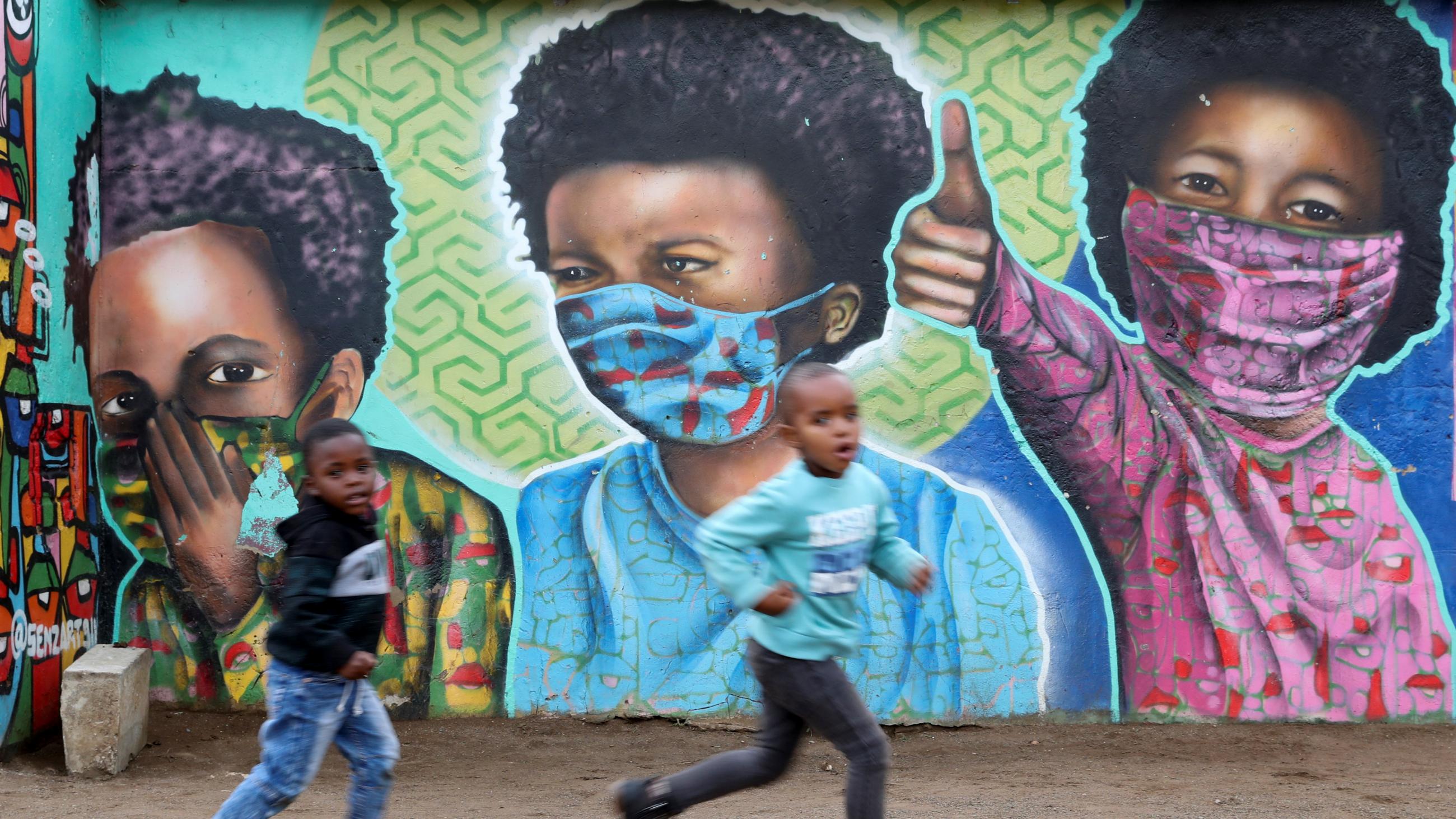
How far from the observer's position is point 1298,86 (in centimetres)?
543

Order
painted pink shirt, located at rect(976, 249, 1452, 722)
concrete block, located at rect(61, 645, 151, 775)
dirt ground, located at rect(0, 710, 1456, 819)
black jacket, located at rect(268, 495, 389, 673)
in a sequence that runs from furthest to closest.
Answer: painted pink shirt, located at rect(976, 249, 1452, 722)
concrete block, located at rect(61, 645, 151, 775)
dirt ground, located at rect(0, 710, 1456, 819)
black jacket, located at rect(268, 495, 389, 673)

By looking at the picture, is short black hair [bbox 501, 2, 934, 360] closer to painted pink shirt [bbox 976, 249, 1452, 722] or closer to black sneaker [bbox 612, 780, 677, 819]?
painted pink shirt [bbox 976, 249, 1452, 722]

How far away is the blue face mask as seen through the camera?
545 centimetres

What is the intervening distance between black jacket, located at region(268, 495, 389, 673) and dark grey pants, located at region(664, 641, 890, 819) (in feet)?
2.92

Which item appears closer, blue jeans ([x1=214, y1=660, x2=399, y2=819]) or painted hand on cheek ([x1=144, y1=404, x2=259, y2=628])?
blue jeans ([x1=214, y1=660, x2=399, y2=819])

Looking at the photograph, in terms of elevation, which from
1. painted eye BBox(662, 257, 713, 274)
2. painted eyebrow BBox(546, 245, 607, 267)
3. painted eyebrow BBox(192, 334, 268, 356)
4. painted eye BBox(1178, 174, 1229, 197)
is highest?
painted eye BBox(1178, 174, 1229, 197)

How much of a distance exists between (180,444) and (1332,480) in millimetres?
5362

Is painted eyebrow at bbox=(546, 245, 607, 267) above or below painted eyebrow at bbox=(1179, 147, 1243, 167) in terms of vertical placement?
below

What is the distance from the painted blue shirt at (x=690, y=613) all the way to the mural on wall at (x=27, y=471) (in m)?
1.98

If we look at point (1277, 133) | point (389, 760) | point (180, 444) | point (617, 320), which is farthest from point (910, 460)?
point (180, 444)

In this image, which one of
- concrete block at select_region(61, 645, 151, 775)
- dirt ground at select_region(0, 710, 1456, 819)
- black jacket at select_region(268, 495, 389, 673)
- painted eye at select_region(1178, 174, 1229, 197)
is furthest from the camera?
painted eye at select_region(1178, 174, 1229, 197)

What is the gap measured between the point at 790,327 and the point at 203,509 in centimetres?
288

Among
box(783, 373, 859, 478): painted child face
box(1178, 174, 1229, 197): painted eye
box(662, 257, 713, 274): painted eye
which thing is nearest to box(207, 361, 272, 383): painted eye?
box(662, 257, 713, 274): painted eye

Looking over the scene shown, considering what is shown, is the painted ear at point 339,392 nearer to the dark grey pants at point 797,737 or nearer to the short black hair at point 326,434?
the short black hair at point 326,434
